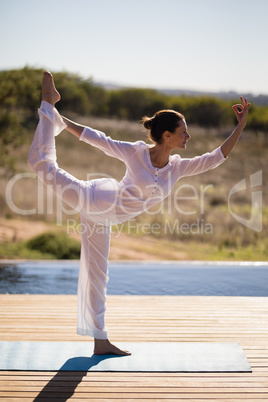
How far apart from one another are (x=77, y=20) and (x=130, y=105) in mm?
3448

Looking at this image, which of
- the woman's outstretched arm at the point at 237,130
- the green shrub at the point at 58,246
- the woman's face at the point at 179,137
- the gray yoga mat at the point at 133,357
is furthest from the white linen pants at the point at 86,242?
the green shrub at the point at 58,246

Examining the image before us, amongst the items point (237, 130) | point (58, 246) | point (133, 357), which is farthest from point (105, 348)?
point (58, 246)

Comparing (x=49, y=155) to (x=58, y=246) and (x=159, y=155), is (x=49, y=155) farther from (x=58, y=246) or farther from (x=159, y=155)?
(x=58, y=246)

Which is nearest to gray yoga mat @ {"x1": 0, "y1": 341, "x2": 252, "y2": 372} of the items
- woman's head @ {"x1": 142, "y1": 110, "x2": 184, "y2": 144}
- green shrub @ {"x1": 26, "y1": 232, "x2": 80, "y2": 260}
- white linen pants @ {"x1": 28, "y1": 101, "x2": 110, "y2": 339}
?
white linen pants @ {"x1": 28, "y1": 101, "x2": 110, "y2": 339}

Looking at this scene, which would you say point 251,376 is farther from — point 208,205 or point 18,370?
point 208,205

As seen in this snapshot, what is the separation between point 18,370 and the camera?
2332 millimetres

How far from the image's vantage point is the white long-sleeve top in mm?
2453

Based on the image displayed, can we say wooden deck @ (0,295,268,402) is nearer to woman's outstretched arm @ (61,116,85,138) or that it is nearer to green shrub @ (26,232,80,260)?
woman's outstretched arm @ (61,116,85,138)

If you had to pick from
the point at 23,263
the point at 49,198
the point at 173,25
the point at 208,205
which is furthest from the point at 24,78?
the point at 173,25

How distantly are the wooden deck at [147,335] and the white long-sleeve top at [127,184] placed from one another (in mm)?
763

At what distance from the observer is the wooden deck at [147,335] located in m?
2.10

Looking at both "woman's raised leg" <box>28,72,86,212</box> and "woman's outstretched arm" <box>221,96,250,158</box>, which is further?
"woman's outstretched arm" <box>221,96,250,158</box>

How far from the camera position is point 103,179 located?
8.27ft

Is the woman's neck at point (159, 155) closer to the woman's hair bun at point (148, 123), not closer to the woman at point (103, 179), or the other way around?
the woman at point (103, 179)
